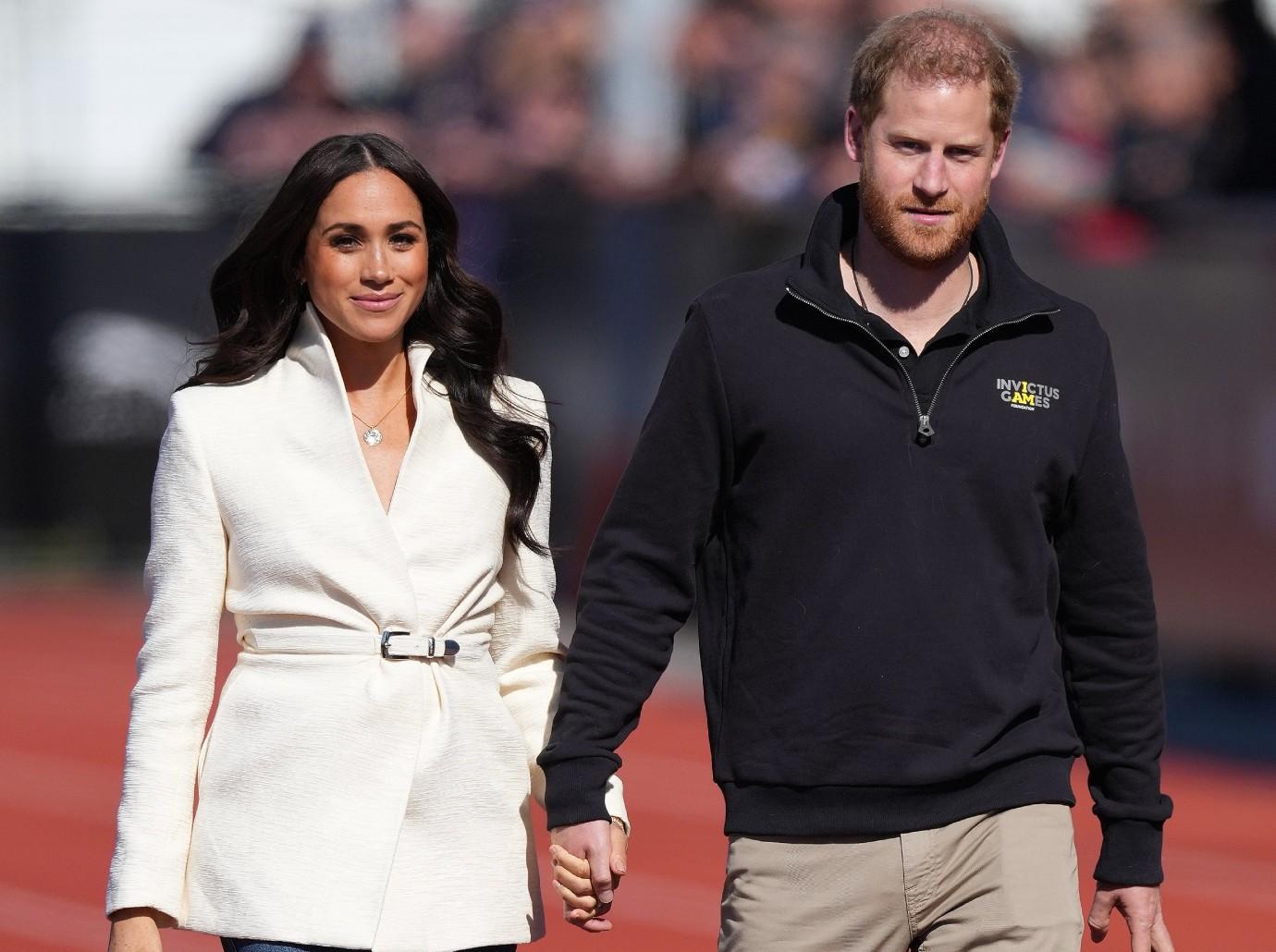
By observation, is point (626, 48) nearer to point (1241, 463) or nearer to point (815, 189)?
point (815, 189)

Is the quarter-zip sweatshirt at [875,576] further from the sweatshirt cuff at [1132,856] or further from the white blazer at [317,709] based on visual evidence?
the white blazer at [317,709]

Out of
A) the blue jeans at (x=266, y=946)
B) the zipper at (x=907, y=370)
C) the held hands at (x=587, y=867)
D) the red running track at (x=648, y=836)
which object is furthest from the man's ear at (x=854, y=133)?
the red running track at (x=648, y=836)

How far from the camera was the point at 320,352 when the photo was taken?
371cm

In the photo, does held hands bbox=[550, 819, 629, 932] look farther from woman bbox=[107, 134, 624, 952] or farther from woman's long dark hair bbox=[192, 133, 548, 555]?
woman's long dark hair bbox=[192, 133, 548, 555]

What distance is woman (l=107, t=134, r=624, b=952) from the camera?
136 inches

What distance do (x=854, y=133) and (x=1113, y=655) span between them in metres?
0.97

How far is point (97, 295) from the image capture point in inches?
822

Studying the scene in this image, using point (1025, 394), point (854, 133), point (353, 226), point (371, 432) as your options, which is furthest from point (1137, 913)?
point (353, 226)

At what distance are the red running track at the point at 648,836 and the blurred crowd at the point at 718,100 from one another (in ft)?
12.5

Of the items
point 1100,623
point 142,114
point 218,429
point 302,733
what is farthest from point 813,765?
point 142,114

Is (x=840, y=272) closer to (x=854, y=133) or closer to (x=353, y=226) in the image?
(x=854, y=133)

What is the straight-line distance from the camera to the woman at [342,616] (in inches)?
136

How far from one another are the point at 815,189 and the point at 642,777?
525 centimetres

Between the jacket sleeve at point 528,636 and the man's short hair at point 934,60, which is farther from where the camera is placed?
the jacket sleeve at point 528,636
